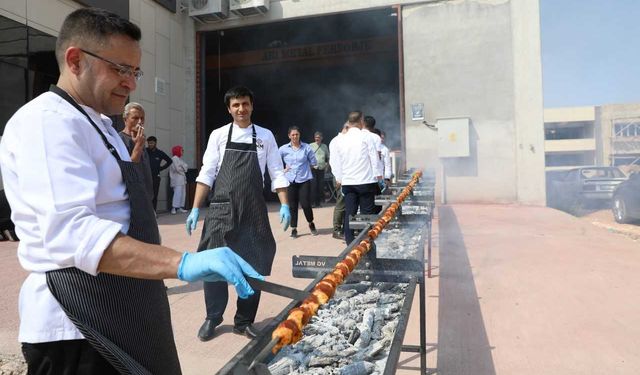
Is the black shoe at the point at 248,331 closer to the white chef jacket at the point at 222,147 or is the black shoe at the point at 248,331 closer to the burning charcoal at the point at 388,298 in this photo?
the burning charcoal at the point at 388,298

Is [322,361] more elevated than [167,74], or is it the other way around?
[167,74]

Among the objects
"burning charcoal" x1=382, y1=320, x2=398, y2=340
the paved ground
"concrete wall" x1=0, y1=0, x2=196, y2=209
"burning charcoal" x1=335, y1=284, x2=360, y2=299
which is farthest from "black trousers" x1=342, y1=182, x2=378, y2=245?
"concrete wall" x1=0, y1=0, x2=196, y2=209

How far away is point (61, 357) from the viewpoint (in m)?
1.22

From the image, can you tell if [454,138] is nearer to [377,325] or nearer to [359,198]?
[359,198]

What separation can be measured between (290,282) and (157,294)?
2980mm

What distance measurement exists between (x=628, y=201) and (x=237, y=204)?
937 centimetres

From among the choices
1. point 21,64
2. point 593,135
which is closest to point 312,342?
point 21,64

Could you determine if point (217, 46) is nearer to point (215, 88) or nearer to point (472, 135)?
point (215, 88)

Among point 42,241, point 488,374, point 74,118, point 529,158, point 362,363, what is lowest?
point 488,374

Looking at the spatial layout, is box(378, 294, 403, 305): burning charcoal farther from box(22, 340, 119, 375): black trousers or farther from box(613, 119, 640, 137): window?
box(613, 119, 640, 137): window

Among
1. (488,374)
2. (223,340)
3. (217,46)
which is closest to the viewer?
(488,374)

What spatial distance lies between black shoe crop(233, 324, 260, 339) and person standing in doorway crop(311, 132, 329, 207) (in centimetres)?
562

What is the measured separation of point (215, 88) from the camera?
15.6 metres

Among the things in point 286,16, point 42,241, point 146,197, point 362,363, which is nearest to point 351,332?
point 362,363
